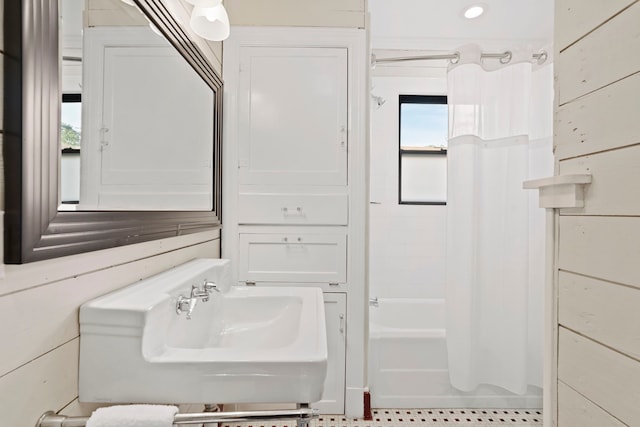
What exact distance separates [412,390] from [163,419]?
1.73 metres

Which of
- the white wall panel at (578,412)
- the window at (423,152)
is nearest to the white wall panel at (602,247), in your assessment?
the white wall panel at (578,412)

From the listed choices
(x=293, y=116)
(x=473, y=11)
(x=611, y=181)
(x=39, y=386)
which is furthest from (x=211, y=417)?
(x=473, y=11)

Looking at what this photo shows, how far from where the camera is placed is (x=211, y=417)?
63 centimetres

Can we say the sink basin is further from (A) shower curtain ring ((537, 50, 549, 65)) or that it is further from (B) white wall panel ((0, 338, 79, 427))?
(A) shower curtain ring ((537, 50, 549, 65))

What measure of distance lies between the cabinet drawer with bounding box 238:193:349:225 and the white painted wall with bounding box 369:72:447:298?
88 cm

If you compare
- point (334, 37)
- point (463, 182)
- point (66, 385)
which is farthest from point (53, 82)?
point (463, 182)

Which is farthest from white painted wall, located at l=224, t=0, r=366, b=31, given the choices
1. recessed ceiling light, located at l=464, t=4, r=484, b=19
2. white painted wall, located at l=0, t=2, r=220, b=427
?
white painted wall, located at l=0, t=2, r=220, b=427

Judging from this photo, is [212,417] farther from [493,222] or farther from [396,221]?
[396,221]

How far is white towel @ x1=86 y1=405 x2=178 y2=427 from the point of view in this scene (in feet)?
2.02

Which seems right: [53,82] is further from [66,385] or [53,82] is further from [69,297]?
[66,385]

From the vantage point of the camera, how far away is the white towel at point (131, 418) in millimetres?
616

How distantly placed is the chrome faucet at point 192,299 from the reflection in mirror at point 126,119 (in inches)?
11.5

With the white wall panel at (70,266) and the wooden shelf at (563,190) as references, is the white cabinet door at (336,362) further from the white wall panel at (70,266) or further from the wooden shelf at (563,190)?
the wooden shelf at (563,190)

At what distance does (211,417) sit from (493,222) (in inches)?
72.6
